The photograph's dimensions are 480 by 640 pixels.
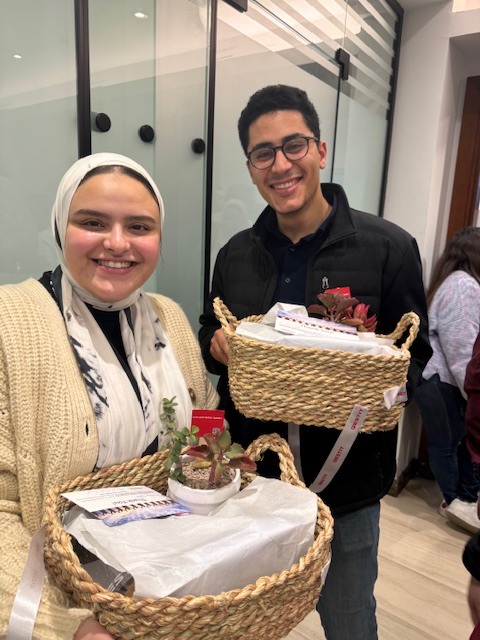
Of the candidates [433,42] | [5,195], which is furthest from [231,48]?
[433,42]

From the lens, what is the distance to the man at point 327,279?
3.90 feet

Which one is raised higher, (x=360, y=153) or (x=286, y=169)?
(x=360, y=153)

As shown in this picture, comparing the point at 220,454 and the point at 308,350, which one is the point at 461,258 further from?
the point at 220,454

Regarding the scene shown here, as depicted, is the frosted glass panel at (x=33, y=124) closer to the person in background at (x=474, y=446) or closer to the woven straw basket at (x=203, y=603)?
the woven straw basket at (x=203, y=603)

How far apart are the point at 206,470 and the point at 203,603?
12.3 inches

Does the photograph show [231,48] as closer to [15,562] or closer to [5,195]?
[5,195]

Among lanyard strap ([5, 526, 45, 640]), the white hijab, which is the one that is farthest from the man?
lanyard strap ([5, 526, 45, 640])

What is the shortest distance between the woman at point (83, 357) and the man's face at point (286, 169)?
33 centimetres

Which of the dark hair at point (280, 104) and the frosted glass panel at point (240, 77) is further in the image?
the frosted glass panel at point (240, 77)

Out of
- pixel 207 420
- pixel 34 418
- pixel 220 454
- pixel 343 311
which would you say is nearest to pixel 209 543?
pixel 220 454

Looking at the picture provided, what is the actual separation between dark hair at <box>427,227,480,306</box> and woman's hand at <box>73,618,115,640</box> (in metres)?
2.50

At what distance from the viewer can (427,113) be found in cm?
271

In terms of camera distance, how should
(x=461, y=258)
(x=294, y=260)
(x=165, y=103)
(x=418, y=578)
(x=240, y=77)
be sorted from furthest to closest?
(x=461, y=258)
(x=418, y=578)
(x=240, y=77)
(x=165, y=103)
(x=294, y=260)

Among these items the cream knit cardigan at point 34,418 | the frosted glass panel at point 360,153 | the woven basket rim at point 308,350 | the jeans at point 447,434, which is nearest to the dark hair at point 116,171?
the cream knit cardigan at point 34,418
